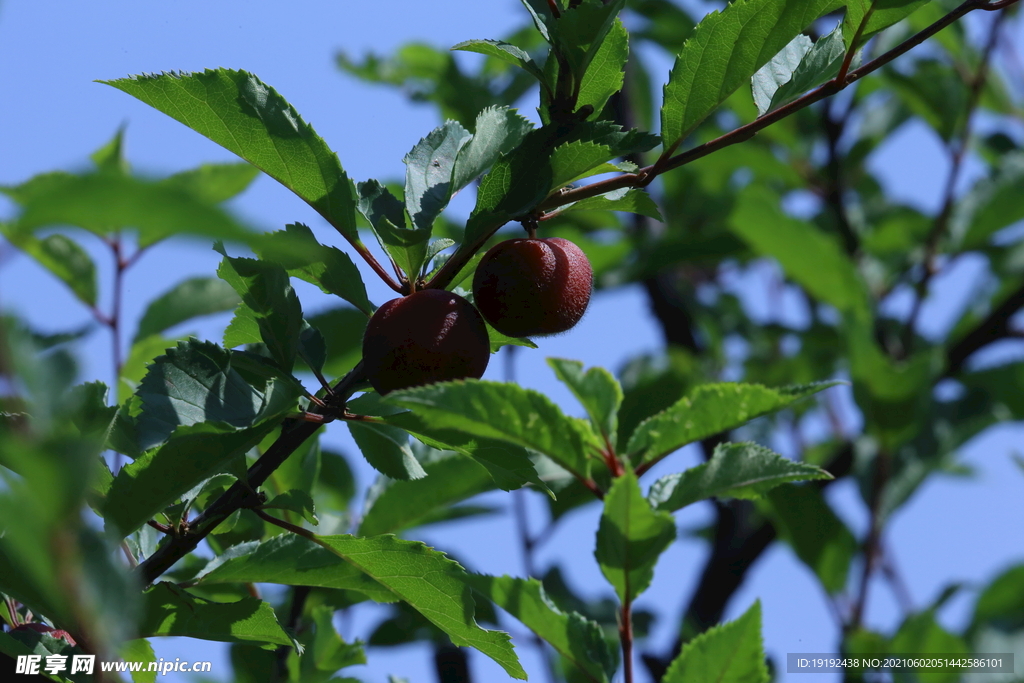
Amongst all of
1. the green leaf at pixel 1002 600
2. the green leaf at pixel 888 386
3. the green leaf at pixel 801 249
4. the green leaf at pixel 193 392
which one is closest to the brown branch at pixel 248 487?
the green leaf at pixel 193 392

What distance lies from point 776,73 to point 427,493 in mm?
952

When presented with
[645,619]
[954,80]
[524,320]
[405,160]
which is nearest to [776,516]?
[645,619]

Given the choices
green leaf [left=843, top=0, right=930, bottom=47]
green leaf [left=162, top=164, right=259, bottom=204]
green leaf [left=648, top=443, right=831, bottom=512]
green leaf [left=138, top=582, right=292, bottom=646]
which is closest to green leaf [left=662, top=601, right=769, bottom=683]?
green leaf [left=648, top=443, right=831, bottom=512]

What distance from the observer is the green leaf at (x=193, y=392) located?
3.39 ft

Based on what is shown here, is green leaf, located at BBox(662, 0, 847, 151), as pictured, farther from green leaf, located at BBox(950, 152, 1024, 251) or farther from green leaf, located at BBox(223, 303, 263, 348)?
green leaf, located at BBox(950, 152, 1024, 251)

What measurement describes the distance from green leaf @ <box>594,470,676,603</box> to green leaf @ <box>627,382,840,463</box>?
101mm

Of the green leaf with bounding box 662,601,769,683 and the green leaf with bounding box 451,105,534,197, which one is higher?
the green leaf with bounding box 451,105,534,197

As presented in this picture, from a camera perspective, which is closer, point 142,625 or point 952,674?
point 142,625

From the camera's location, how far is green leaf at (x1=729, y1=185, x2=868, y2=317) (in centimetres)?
249

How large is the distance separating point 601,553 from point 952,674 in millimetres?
859

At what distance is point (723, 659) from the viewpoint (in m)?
1.09

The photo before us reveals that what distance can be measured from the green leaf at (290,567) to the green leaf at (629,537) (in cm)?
32

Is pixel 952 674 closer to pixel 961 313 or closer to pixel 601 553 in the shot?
pixel 601 553

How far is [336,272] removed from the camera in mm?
1066
